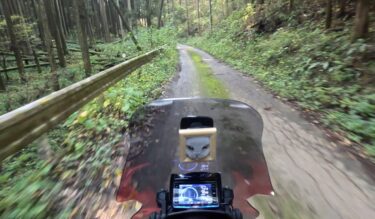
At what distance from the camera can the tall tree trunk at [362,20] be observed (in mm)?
9055

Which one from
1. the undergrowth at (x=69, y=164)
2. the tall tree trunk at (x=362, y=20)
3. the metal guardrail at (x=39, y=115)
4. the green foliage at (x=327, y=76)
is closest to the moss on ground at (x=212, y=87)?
the green foliage at (x=327, y=76)

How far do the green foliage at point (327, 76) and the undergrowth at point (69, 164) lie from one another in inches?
160

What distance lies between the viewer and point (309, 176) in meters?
3.97

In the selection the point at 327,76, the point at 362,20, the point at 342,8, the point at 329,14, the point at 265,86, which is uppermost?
the point at 342,8

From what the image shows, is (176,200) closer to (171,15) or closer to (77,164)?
(77,164)

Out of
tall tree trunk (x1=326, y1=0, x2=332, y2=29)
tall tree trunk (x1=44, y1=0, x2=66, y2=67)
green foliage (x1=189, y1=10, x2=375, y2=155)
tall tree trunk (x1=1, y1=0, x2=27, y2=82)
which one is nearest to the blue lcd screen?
green foliage (x1=189, y1=10, x2=375, y2=155)

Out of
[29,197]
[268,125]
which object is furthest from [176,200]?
[268,125]

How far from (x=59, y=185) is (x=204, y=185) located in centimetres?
246

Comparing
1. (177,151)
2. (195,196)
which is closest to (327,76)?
(177,151)

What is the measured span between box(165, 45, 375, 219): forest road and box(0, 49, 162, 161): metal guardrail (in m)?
2.52

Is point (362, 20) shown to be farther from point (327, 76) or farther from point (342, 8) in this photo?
point (342, 8)

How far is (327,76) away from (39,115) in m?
7.94

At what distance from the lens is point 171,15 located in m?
70.9

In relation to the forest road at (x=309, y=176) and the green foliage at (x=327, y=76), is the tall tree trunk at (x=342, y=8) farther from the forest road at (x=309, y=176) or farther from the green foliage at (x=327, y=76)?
the forest road at (x=309, y=176)
